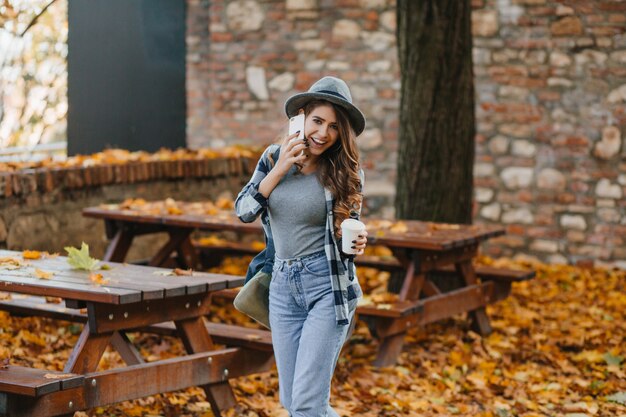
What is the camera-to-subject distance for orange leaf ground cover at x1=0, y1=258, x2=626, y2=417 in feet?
16.0

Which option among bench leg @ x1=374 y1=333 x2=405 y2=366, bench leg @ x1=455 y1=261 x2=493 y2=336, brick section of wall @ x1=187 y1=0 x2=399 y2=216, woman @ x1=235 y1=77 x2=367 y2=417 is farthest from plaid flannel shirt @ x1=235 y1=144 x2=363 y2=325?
brick section of wall @ x1=187 y1=0 x2=399 y2=216

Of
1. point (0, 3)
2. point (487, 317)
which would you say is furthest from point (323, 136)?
point (0, 3)

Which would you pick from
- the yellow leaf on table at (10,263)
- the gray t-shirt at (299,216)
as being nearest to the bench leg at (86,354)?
the yellow leaf on table at (10,263)

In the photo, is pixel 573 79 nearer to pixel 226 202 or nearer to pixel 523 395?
pixel 226 202

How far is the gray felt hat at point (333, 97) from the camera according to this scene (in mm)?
3512

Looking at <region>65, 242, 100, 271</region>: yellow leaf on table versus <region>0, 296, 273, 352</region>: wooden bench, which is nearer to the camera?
<region>65, 242, 100, 271</region>: yellow leaf on table

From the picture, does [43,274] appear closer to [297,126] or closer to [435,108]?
[297,126]

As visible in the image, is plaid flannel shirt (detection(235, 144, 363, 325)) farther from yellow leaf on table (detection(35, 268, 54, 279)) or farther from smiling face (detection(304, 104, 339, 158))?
yellow leaf on table (detection(35, 268, 54, 279))

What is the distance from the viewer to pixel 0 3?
25.2 ft

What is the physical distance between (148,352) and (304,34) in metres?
4.43

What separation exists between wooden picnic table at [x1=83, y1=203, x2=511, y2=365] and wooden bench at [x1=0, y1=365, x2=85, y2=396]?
2101mm

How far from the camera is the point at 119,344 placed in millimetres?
4520

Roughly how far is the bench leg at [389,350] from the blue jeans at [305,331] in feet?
6.70

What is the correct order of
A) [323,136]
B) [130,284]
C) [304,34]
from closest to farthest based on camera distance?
[323,136] → [130,284] → [304,34]
